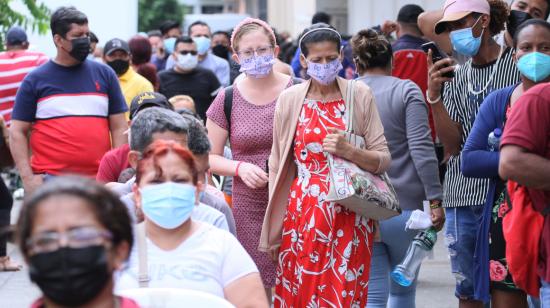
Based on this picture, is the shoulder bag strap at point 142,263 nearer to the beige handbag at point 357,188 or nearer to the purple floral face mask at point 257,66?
the beige handbag at point 357,188

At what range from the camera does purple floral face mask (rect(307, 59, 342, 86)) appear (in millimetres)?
6121

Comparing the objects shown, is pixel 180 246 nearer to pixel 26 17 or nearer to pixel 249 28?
pixel 249 28

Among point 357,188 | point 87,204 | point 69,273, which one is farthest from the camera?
point 357,188

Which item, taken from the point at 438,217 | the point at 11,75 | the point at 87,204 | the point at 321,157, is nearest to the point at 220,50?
the point at 11,75

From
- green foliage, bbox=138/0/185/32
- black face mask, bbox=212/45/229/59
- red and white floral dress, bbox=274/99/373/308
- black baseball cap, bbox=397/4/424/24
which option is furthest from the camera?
green foliage, bbox=138/0/185/32

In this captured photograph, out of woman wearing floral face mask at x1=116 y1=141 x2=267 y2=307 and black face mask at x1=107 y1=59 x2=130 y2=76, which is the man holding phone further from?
black face mask at x1=107 y1=59 x2=130 y2=76

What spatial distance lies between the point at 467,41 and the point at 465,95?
338 millimetres

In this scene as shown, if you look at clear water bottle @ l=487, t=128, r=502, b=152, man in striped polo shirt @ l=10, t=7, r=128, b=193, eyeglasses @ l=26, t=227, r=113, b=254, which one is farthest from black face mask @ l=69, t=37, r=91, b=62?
eyeglasses @ l=26, t=227, r=113, b=254

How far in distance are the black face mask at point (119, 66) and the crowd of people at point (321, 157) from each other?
2.95 metres

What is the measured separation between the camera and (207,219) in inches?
192

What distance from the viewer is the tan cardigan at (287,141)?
6137 millimetres

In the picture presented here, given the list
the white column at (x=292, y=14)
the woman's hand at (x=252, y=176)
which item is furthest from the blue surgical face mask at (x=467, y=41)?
the white column at (x=292, y=14)

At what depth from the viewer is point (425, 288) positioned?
9422mm

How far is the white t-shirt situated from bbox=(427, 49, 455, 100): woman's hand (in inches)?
94.1
